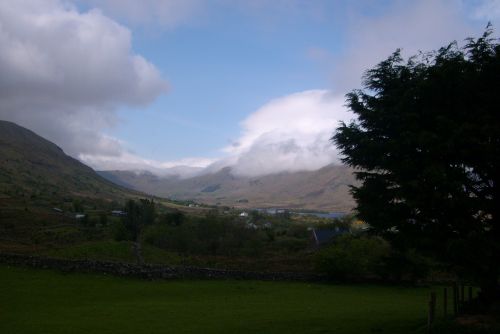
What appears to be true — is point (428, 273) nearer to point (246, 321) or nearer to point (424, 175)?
point (246, 321)

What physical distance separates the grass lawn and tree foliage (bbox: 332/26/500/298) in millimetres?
5329

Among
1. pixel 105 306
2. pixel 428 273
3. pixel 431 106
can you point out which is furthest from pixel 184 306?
pixel 428 273

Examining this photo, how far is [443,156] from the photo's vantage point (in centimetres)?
1794

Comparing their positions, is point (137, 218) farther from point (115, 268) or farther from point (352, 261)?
point (352, 261)

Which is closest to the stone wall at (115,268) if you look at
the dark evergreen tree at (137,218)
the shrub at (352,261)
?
the shrub at (352,261)

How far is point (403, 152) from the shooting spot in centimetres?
1895

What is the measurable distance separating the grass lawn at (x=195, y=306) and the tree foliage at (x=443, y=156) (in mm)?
5329

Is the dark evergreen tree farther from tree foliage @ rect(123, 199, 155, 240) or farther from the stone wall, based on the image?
the stone wall

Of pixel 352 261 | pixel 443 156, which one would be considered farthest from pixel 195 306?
pixel 352 261

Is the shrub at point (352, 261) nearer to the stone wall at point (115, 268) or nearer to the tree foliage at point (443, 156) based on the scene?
the stone wall at point (115, 268)

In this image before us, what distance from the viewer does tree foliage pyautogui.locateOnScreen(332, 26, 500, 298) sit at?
54.5 feet

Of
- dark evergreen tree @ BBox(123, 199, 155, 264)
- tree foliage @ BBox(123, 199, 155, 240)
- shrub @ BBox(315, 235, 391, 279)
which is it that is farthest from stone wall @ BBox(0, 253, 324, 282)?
tree foliage @ BBox(123, 199, 155, 240)

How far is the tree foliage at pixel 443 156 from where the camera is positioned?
1661 centimetres

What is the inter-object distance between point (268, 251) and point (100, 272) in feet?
118
